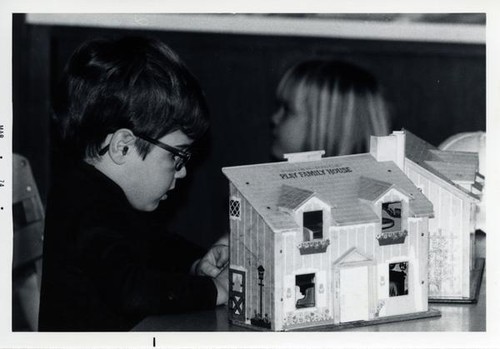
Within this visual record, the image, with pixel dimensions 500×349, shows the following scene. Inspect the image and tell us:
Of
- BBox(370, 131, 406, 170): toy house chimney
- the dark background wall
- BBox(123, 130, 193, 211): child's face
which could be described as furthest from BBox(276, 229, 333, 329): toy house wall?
the dark background wall

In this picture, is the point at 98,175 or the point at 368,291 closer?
the point at 368,291

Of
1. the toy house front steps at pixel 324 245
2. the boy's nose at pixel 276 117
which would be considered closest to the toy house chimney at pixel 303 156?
the toy house front steps at pixel 324 245

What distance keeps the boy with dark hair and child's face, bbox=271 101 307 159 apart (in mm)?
165

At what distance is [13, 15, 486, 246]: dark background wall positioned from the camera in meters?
1.07

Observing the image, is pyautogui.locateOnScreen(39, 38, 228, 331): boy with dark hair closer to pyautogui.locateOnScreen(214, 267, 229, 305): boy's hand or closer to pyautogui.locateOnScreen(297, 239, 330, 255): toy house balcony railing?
pyautogui.locateOnScreen(214, 267, 229, 305): boy's hand

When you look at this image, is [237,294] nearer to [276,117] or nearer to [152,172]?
[152,172]

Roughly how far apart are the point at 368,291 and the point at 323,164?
134mm

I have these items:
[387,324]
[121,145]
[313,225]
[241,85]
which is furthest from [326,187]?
[241,85]

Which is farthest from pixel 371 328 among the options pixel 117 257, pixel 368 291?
pixel 117 257

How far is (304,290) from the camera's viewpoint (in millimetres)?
800

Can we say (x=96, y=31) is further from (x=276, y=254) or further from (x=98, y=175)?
(x=276, y=254)

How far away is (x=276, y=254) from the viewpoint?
0.78 metres

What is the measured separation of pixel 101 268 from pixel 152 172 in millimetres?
148

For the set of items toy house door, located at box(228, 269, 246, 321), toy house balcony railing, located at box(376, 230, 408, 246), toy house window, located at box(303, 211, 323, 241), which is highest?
toy house window, located at box(303, 211, 323, 241)
